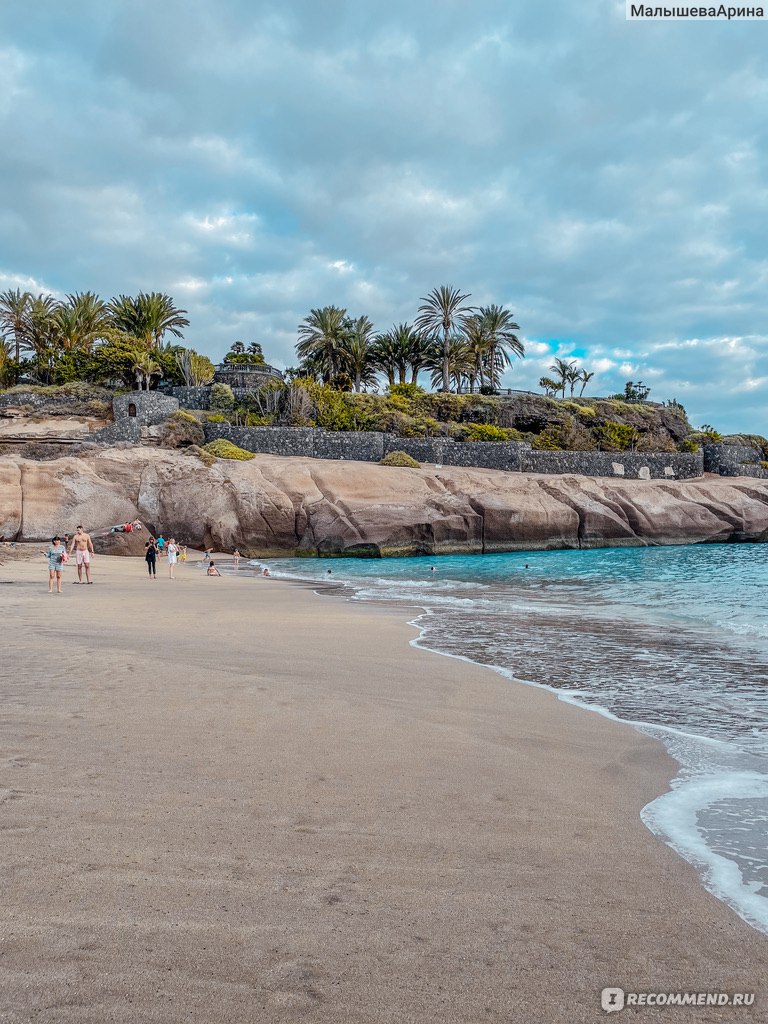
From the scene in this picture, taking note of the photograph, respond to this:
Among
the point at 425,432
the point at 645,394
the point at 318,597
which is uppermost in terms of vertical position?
the point at 645,394

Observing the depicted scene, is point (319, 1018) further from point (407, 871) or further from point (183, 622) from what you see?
point (183, 622)

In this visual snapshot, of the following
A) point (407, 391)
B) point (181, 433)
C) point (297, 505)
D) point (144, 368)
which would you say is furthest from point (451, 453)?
point (144, 368)

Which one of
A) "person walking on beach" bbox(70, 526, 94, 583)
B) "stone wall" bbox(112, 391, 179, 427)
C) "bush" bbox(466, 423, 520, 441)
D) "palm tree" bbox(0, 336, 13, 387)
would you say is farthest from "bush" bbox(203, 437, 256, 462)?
"palm tree" bbox(0, 336, 13, 387)

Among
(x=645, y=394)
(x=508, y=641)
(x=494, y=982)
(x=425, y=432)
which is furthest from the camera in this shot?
(x=645, y=394)

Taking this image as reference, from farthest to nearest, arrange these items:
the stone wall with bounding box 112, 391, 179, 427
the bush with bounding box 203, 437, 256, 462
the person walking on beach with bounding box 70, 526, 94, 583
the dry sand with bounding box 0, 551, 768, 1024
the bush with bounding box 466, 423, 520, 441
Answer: the bush with bounding box 466, 423, 520, 441
the stone wall with bounding box 112, 391, 179, 427
the bush with bounding box 203, 437, 256, 462
the person walking on beach with bounding box 70, 526, 94, 583
the dry sand with bounding box 0, 551, 768, 1024

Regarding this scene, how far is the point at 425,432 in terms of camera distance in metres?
48.5

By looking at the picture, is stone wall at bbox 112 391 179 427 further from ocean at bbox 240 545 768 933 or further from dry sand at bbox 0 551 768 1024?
dry sand at bbox 0 551 768 1024

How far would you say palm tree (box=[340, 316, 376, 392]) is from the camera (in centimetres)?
6456

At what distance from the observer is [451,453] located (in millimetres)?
42344

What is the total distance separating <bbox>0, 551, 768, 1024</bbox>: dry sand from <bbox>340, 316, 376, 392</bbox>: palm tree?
202 ft

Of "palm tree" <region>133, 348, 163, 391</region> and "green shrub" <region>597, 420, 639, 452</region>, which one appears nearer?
"palm tree" <region>133, 348, 163, 391</region>

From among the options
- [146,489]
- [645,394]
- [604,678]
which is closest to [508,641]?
[604,678]

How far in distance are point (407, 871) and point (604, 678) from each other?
18.3 ft

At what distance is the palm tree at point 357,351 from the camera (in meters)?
64.6
